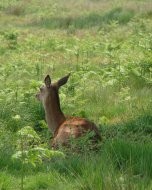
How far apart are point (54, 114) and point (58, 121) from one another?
12 cm

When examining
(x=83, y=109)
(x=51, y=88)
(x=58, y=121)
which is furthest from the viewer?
(x=83, y=109)

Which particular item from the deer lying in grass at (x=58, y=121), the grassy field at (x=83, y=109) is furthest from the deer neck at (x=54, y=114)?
the grassy field at (x=83, y=109)

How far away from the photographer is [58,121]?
8625 millimetres

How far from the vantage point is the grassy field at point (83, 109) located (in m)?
5.56

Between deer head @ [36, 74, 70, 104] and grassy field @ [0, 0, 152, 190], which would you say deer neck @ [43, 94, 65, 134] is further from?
grassy field @ [0, 0, 152, 190]

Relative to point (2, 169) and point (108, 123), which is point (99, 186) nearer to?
point (2, 169)

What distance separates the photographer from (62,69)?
14.4m

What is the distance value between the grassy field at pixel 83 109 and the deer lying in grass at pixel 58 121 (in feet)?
0.77

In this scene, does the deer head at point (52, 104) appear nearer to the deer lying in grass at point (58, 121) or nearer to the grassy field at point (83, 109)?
the deer lying in grass at point (58, 121)

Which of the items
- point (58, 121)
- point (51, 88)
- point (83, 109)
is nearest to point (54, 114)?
point (58, 121)

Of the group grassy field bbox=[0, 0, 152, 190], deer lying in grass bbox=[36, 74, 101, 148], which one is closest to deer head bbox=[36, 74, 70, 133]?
deer lying in grass bbox=[36, 74, 101, 148]

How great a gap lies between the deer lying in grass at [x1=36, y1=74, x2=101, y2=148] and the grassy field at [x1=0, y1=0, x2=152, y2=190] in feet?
0.77

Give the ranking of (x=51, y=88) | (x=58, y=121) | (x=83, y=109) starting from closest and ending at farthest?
(x=58, y=121) < (x=51, y=88) < (x=83, y=109)

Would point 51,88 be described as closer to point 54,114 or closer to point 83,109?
point 54,114
